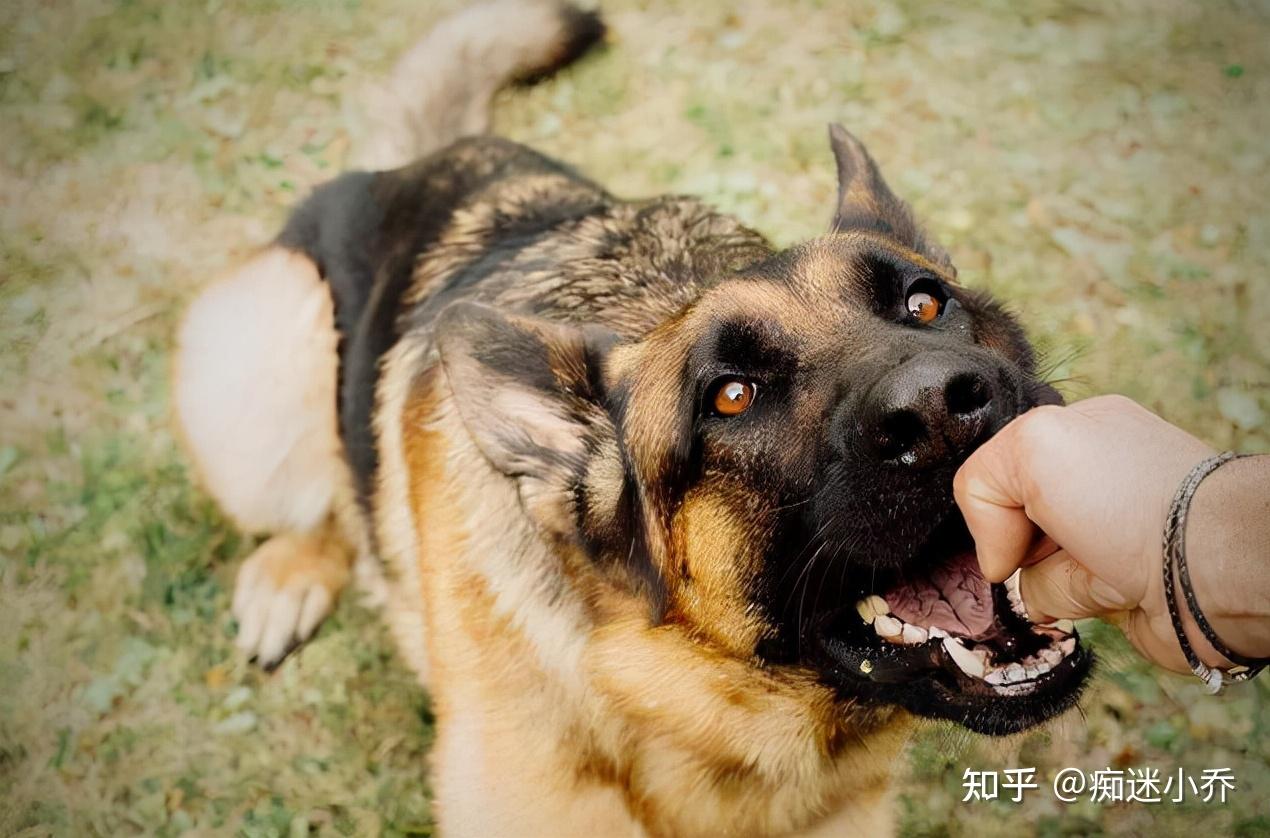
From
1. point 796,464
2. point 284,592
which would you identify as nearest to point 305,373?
point 284,592

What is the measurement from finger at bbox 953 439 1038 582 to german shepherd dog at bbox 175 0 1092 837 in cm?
14

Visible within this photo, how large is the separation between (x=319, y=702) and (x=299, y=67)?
12.7 feet

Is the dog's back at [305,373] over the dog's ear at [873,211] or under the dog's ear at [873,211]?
under

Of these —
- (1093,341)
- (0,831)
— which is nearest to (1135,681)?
(1093,341)

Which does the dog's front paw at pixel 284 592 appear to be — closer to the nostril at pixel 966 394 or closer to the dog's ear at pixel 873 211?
the dog's ear at pixel 873 211

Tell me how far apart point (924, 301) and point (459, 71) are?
113 inches

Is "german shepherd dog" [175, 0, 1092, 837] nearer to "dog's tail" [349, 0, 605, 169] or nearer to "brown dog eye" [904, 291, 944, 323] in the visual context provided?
"brown dog eye" [904, 291, 944, 323]

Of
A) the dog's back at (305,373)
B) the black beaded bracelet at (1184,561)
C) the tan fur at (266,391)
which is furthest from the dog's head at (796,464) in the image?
the tan fur at (266,391)

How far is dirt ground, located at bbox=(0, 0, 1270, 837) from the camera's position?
396cm

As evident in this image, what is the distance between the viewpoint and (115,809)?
3.87m

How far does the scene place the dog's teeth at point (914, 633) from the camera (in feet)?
8.21

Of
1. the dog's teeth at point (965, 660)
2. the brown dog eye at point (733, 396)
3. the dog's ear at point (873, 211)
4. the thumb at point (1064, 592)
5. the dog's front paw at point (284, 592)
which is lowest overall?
the dog's front paw at point (284, 592)

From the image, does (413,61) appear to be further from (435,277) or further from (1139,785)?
(1139,785)

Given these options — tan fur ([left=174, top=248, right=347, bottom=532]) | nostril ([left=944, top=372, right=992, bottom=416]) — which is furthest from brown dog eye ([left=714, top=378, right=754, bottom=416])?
tan fur ([left=174, top=248, right=347, bottom=532])
